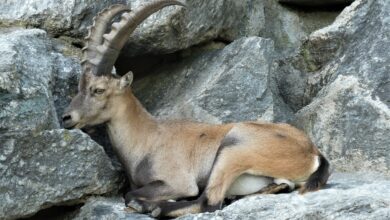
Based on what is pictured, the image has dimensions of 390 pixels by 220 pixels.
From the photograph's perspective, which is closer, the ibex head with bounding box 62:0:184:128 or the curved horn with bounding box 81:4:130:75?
the ibex head with bounding box 62:0:184:128

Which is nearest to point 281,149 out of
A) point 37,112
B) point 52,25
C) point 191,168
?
point 191,168

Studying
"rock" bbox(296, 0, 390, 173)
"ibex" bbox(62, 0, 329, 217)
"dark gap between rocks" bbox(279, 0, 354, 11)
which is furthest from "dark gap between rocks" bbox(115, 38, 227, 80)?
"dark gap between rocks" bbox(279, 0, 354, 11)

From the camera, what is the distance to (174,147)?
8.10 metres

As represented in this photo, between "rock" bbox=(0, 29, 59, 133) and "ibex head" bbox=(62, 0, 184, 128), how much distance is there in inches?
13.0

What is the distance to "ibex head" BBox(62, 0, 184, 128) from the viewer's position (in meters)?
7.95

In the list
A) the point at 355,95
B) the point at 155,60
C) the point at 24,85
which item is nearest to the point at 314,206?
the point at 355,95

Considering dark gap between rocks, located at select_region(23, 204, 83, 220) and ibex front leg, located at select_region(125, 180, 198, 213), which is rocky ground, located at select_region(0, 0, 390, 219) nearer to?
dark gap between rocks, located at select_region(23, 204, 83, 220)

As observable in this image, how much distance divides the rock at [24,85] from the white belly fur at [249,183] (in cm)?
182

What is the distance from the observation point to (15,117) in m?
7.14

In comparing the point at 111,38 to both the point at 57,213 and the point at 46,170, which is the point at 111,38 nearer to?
the point at 46,170

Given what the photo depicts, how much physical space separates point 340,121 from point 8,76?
372 centimetres

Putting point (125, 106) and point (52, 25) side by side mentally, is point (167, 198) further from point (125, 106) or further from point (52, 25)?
point (52, 25)

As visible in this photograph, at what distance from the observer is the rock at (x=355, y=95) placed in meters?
8.52

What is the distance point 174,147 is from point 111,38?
1.29 m
